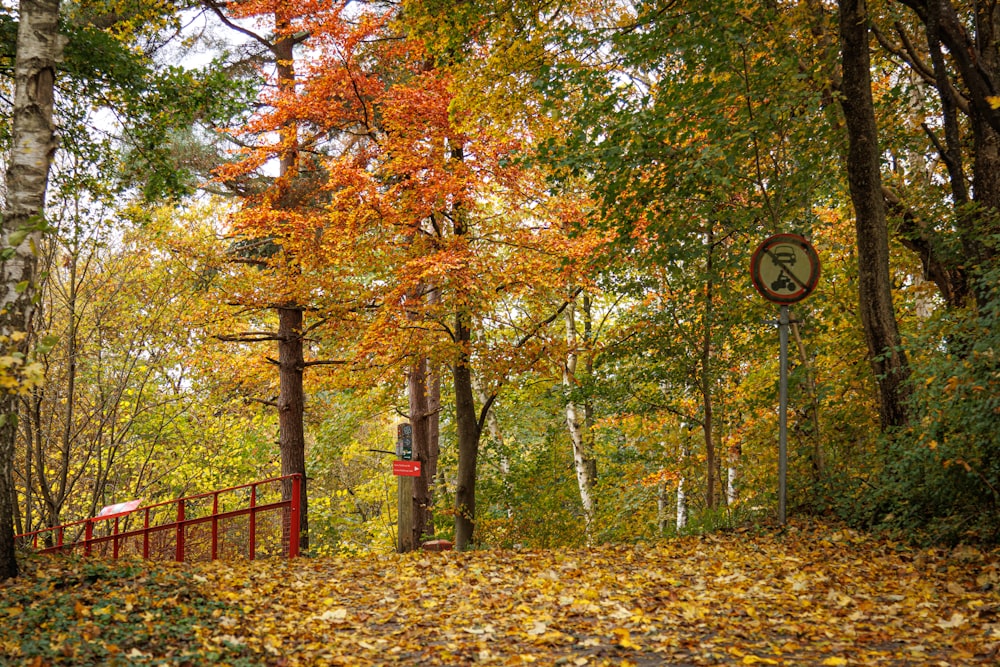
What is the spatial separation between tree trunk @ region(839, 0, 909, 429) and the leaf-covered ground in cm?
177

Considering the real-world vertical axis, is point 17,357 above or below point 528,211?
below

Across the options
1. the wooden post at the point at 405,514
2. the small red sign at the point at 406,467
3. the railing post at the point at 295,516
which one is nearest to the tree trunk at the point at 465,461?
the wooden post at the point at 405,514

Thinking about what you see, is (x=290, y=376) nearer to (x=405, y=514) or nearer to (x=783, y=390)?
(x=405, y=514)

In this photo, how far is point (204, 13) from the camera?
45.4ft

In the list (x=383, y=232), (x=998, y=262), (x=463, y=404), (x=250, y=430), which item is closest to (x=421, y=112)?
(x=383, y=232)

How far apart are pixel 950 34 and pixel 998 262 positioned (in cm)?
313

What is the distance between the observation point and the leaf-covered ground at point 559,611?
4.58 metres

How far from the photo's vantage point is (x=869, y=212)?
8305 mm

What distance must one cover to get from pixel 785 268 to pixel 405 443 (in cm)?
619

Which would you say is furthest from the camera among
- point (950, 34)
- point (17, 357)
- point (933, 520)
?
point (950, 34)

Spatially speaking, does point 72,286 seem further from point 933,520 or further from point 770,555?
point 933,520

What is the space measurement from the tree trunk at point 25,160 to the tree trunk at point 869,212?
767 cm

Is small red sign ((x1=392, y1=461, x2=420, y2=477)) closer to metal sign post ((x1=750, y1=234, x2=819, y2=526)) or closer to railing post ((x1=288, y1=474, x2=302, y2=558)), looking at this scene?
railing post ((x1=288, y1=474, x2=302, y2=558))

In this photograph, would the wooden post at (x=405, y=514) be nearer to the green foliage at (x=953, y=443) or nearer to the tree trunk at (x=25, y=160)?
the tree trunk at (x=25, y=160)
